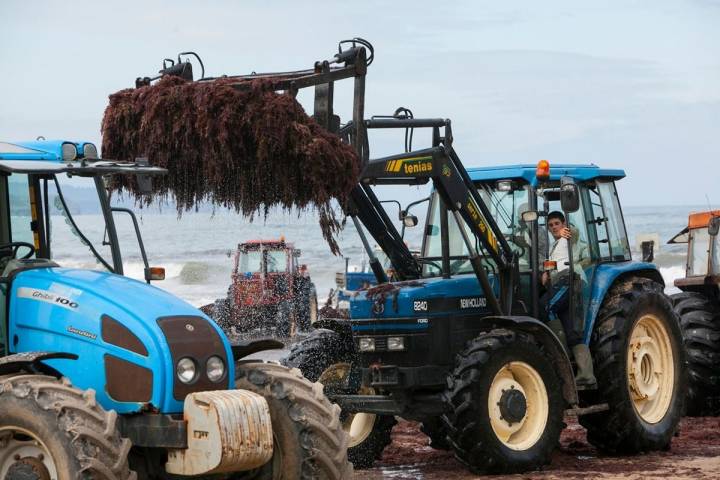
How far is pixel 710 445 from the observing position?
12.5 meters

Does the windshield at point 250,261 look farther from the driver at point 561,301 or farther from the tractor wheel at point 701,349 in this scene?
the driver at point 561,301

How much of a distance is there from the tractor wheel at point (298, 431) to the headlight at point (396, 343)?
2.96 meters

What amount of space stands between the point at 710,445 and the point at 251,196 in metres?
5.42

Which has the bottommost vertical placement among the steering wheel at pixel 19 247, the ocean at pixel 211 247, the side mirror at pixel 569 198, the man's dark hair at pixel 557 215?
the ocean at pixel 211 247

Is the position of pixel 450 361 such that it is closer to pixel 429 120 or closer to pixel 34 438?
pixel 429 120

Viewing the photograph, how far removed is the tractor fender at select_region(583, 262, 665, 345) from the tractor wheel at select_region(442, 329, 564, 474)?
2.76 ft

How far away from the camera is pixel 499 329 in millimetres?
11008

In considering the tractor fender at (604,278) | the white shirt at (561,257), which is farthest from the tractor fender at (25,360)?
the tractor fender at (604,278)

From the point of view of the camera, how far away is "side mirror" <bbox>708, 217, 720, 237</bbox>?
1494 cm

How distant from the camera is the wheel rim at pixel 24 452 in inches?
283

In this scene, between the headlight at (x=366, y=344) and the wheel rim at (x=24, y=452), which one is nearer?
the wheel rim at (x=24, y=452)

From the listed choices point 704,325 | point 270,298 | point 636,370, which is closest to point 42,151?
point 636,370

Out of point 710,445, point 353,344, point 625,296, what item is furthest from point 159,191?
point 710,445

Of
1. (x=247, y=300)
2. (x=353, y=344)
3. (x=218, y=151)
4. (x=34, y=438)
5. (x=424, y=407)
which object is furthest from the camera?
(x=247, y=300)
